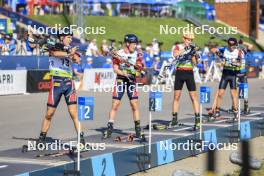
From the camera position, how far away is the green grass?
41.2 metres

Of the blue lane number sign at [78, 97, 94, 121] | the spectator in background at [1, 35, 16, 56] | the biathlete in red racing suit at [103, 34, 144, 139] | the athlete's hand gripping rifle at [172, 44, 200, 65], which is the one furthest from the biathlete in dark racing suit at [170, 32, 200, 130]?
the spectator in background at [1, 35, 16, 56]

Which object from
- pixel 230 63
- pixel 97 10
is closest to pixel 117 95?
pixel 230 63

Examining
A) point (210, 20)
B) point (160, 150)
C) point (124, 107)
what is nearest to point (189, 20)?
point (210, 20)

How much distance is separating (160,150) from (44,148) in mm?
1871

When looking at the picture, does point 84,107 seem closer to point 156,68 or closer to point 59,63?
point 59,63

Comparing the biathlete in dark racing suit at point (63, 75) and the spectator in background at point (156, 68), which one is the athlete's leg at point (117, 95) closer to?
the biathlete in dark racing suit at point (63, 75)

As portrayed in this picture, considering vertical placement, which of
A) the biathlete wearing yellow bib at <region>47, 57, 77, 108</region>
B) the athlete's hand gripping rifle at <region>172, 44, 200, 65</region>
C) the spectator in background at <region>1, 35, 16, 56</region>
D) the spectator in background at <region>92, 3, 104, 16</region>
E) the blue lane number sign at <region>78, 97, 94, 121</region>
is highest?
the spectator in background at <region>92, 3, 104, 16</region>

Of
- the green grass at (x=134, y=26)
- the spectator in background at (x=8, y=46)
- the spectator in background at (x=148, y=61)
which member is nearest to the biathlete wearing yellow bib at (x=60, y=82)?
the spectator in background at (x=8, y=46)

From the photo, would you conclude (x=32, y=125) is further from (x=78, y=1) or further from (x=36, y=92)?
(x=78, y=1)

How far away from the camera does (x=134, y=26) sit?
4572cm

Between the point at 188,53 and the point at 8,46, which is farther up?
the point at 8,46

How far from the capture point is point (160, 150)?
33.6ft

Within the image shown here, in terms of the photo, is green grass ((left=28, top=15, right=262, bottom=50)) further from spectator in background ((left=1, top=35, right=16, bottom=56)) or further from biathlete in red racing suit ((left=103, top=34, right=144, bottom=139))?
biathlete in red racing suit ((left=103, top=34, right=144, bottom=139))

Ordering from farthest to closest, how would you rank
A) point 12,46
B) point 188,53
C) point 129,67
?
point 12,46
point 188,53
point 129,67
